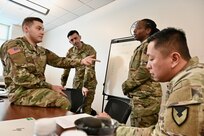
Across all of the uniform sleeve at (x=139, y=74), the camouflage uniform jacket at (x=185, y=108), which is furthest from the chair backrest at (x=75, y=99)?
the camouflage uniform jacket at (x=185, y=108)

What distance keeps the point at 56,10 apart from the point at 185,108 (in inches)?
156

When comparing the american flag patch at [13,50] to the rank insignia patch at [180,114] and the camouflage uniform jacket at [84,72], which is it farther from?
the camouflage uniform jacket at [84,72]

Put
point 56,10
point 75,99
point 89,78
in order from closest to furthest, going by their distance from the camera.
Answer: point 75,99 → point 89,78 → point 56,10

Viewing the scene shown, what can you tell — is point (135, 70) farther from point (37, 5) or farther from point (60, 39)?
point (60, 39)

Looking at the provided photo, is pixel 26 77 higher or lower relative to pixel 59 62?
Result: lower

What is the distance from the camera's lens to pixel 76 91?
7.58ft

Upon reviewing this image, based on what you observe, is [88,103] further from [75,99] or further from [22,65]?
[22,65]

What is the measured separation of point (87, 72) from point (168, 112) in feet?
7.45

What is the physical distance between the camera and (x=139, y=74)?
5.73ft

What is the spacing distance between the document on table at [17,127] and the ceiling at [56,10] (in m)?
2.96

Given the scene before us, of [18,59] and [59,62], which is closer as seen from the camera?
[18,59]

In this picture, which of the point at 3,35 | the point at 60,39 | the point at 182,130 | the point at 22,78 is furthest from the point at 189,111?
the point at 3,35

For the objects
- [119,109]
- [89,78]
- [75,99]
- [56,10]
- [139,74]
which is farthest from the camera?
[56,10]

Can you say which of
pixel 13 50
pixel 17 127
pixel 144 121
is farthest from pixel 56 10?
pixel 17 127
